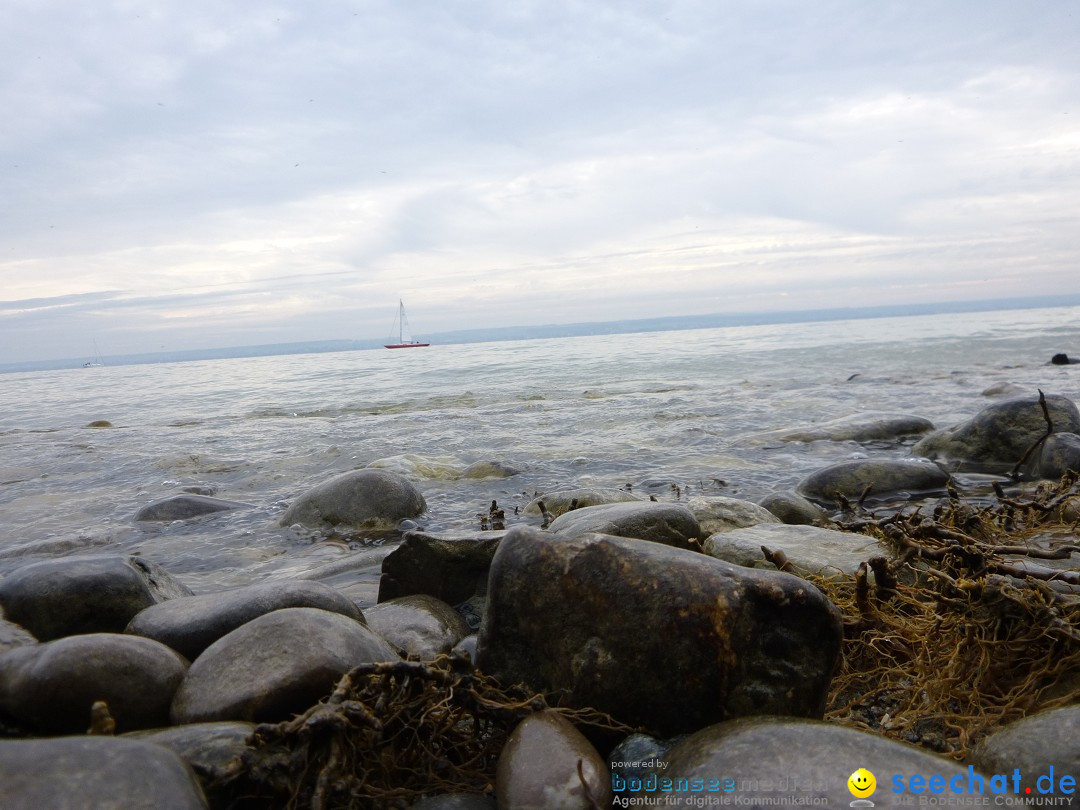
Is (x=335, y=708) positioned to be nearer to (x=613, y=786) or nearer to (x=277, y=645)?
(x=277, y=645)

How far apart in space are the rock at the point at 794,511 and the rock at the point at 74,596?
15.2ft

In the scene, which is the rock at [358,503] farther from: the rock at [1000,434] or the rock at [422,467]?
the rock at [1000,434]

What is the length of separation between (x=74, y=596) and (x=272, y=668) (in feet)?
5.50

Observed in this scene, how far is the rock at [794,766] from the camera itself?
187 cm

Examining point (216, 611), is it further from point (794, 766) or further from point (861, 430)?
point (861, 430)

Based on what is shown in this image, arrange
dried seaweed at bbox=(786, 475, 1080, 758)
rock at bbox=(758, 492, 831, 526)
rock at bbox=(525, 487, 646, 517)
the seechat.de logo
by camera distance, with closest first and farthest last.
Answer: the seechat.de logo → dried seaweed at bbox=(786, 475, 1080, 758) → rock at bbox=(758, 492, 831, 526) → rock at bbox=(525, 487, 646, 517)

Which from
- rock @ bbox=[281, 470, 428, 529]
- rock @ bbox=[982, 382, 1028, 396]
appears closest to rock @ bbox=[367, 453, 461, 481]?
rock @ bbox=[281, 470, 428, 529]

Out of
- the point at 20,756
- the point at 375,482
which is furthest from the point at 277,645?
the point at 375,482

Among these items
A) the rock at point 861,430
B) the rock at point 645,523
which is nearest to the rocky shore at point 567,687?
the rock at point 645,523

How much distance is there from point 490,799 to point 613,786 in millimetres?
391

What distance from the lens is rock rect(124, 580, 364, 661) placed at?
10.4ft

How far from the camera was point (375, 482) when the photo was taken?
713 cm

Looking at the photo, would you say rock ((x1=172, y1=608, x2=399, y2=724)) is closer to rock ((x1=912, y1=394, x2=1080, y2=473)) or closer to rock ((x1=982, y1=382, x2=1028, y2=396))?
rock ((x1=912, y1=394, x2=1080, y2=473))

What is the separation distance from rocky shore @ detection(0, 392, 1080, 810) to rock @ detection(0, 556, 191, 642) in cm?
1
